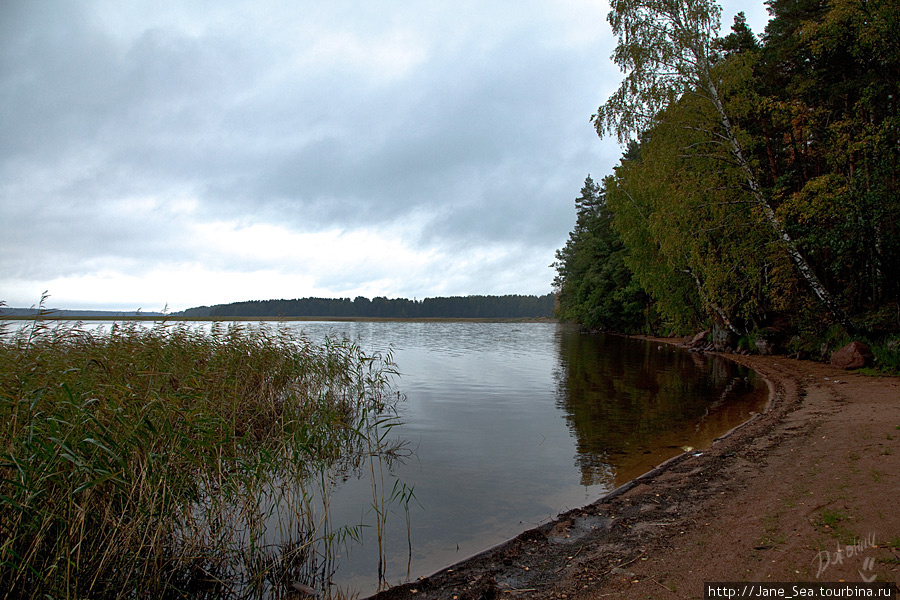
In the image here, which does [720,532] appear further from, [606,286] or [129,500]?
[606,286]

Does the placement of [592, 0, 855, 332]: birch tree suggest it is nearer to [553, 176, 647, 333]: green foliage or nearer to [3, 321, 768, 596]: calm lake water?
[3, 321, 768, 596]: calm lake water

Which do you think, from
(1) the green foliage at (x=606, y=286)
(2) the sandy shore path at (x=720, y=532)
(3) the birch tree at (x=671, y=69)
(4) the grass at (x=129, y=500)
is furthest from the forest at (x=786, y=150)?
(1) the green foliage at (x=606, y=286)

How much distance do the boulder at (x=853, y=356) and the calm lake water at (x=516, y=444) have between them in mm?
2572

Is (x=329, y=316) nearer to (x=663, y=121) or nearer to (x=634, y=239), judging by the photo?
(x=634, y=239)

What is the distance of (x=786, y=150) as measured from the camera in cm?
1942

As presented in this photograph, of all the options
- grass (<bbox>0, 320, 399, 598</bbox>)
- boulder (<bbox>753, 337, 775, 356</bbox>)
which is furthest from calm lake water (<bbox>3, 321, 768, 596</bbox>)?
boulder (<bbox>753, 337, 775, 356</bbox>)

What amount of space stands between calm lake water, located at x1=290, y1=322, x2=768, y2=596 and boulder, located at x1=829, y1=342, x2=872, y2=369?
8.44 feet

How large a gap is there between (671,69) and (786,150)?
633 cm

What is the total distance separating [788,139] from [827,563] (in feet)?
59.9

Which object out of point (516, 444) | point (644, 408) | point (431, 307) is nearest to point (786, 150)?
point (644, 408)

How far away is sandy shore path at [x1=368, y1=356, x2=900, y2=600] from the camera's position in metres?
3.72

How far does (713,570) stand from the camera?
380 cm

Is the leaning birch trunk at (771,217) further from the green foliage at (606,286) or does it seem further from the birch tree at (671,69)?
the green foliage at (606,286)

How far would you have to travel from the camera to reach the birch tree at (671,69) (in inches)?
656
